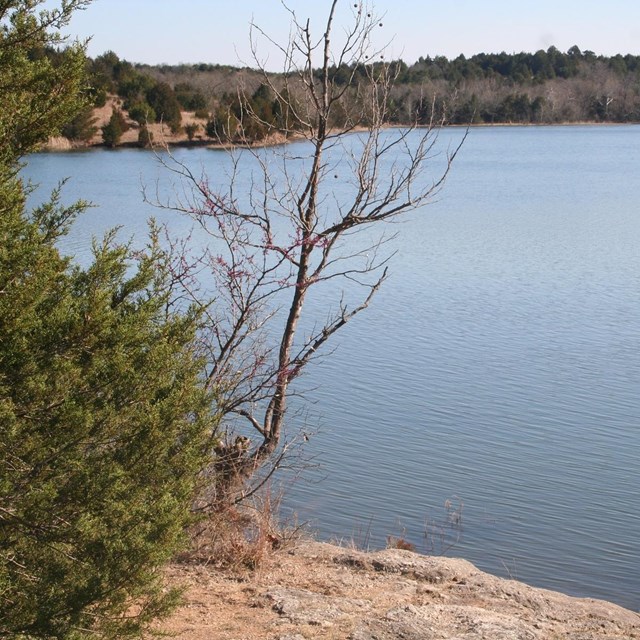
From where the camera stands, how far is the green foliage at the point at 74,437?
4199mm

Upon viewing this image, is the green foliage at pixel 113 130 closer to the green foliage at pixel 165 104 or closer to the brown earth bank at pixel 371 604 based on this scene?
the green foliage at pixel 165 104

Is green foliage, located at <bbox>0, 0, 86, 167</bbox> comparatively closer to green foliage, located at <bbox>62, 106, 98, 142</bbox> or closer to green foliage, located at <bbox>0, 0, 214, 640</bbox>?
green foliage, located at <bbox>0, 0, 214, 640</bbox>

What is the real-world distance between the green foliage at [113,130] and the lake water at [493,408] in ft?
88.9

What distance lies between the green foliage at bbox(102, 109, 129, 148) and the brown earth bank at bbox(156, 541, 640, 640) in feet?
153

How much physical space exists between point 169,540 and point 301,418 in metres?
7.19

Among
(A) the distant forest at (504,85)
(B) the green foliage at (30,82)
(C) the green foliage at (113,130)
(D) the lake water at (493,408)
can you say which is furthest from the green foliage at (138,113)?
(B) the green foliage at (30,82)

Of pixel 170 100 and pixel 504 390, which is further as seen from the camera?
pixel 170 100

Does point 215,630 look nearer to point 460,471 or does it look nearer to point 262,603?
point 262,603

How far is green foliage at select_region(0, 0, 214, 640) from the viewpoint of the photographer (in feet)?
13.8

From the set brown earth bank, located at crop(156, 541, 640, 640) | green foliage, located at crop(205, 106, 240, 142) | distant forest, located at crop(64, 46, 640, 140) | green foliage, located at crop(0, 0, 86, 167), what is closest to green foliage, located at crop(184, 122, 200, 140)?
distant forest, located at crop(64, 46, 640, 140)

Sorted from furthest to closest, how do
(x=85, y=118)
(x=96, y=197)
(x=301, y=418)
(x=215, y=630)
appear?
(x=85, y=118) → (x=96, y=197) → (x=301, y=418) → (x=215, y=630)

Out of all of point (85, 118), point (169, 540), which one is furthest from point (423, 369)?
point (85, 118)

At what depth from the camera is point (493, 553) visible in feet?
29.7

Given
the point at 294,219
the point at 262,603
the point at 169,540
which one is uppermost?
the point at 294,219
